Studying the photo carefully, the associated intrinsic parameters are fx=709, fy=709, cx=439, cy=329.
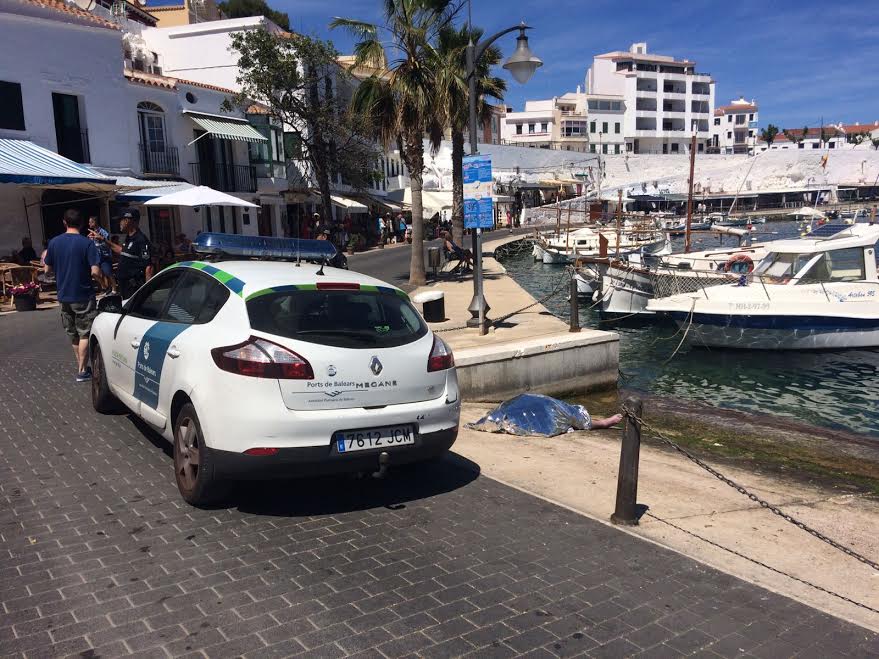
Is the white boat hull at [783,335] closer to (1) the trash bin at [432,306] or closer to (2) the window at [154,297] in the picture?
(1) the trash bin at [432,306]

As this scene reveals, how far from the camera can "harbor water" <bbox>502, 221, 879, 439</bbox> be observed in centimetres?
1216

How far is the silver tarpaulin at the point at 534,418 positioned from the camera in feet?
25.8

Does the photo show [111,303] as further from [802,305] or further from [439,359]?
[802,305]

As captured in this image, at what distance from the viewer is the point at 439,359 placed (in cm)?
519

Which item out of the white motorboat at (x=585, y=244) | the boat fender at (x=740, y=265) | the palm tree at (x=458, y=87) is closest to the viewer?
the palm tree at (x=458, y=87)

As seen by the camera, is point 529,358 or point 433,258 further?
point 433,258

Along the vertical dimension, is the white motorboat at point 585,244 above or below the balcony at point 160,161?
below

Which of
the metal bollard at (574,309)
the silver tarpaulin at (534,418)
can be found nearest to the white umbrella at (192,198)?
the metal bollard at (574,309)

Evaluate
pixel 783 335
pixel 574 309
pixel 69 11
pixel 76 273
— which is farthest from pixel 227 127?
pixel 76 273

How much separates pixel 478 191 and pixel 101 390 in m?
6.33

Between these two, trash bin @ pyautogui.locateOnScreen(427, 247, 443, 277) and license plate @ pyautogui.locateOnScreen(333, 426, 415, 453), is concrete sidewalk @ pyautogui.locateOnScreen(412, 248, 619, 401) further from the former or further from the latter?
trash bin @ pyautogui.locateOnScreen(427, 247, 443, 277)

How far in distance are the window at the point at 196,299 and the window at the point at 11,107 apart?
1842cm

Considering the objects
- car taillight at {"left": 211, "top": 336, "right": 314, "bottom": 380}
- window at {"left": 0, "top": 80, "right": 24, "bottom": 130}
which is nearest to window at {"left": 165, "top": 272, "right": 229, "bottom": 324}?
car taillight at {"left": 211, "top": 336, "right": 314, "bottom": 380}

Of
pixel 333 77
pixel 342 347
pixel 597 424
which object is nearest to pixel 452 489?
pixel 342 347
